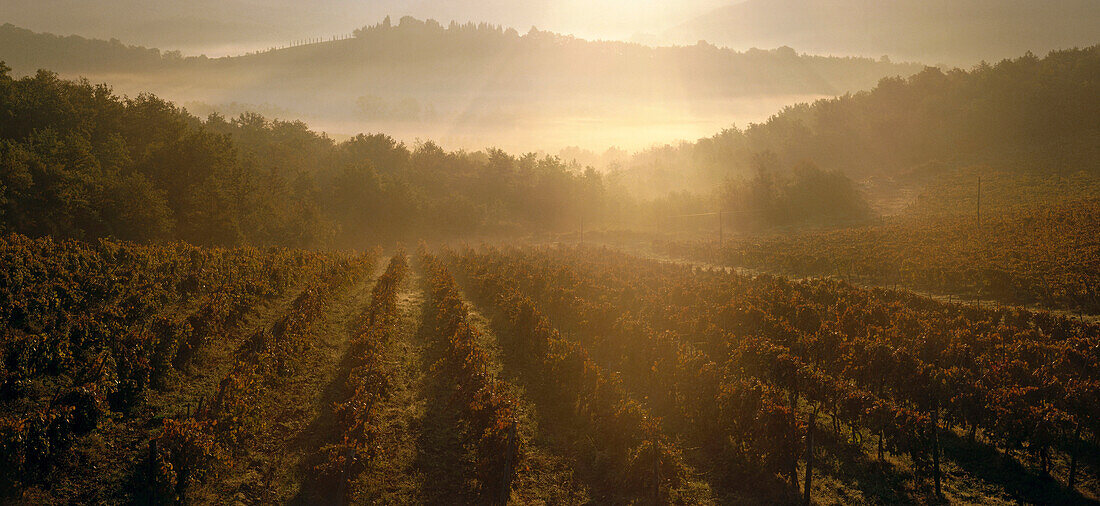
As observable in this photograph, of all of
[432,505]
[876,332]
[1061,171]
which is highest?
[1061,171]

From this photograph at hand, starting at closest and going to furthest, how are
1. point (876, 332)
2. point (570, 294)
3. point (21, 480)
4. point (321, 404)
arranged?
point (21, 480) → point (321, 404) → point (876, 332) → point (570, 294)

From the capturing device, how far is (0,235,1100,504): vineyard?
12.5 meters

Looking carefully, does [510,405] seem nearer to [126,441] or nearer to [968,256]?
[126,441]

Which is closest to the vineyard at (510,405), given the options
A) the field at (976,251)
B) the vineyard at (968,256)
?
the vineyard at (968,256)

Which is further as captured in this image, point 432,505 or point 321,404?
point 321,404

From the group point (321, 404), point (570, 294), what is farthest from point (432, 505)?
point (570, 294)

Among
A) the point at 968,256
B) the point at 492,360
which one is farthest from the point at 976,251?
the point at 492,360

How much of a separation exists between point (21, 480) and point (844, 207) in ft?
314

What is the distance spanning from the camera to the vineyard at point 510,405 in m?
12.5

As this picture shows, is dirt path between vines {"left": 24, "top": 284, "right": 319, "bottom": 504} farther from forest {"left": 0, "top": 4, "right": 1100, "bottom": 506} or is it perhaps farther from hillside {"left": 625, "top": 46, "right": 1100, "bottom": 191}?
hillside {"left": 625, "top": 46, "right": 1100, "bottom": 191}

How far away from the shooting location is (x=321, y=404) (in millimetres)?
17016

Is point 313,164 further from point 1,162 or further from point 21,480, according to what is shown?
point 21,480

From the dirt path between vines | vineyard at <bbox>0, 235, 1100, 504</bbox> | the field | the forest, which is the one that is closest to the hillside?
Result: the field

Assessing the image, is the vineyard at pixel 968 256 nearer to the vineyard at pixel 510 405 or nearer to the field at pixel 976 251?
the field at pixel 976 251
